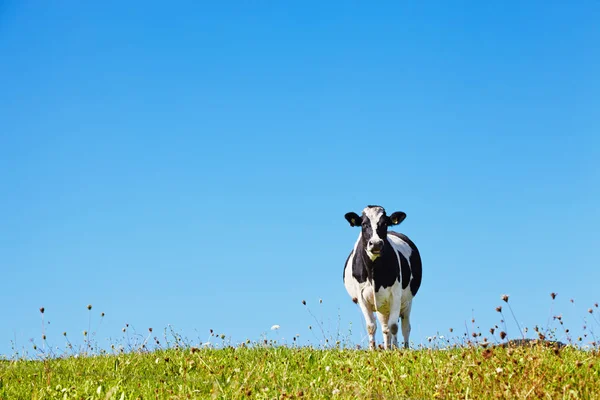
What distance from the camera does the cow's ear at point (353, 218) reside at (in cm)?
1563

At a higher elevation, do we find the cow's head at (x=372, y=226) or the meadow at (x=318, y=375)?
the cow's head at (x=372, y=226)

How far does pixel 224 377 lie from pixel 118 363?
205cm

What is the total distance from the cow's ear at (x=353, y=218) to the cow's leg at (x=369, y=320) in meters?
1.70

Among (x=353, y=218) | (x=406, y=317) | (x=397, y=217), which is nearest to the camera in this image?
(x=353, y=218)

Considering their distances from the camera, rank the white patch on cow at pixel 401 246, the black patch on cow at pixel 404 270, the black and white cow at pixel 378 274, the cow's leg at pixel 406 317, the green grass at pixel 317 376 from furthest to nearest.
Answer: the white patch on cow at pixel 401 246
the cow's leg at pixel 406 317
the black patch on cow at pixel 404 270
the black and white cow at pixel 378 274
the green grass at pixel 317 376

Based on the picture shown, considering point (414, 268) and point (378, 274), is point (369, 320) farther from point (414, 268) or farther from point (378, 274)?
point (414, 268)

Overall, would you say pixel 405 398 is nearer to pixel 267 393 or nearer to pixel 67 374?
pixel 267 393

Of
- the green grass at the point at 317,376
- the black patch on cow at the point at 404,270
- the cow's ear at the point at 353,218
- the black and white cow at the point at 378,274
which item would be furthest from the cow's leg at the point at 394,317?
the green grass at the point at 317,376

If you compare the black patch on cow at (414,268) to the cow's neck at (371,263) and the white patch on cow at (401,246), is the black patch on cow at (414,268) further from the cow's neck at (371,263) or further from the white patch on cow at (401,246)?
the cow's neck at (371,263)

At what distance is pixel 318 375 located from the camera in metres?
9.27

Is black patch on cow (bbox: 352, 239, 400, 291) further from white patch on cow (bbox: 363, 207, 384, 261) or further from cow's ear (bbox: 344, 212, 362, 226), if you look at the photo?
cow's ear (bbox: 344, 212, 362, 226)

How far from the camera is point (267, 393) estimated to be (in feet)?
24.5

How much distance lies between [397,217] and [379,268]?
1397mm

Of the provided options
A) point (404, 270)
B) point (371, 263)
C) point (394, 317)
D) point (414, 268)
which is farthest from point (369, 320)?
point (414, 268)
